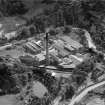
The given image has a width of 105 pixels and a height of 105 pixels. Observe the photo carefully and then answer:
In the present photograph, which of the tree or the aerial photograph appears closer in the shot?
the aerial photograph

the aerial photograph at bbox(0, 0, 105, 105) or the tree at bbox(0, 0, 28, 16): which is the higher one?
the tree at bbox(0, 0, 28, 16)

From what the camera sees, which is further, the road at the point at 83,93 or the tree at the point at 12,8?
the tree at the point at 12,8

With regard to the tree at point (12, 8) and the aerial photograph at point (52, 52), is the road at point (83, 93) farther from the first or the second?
the tree at point (12, 8)

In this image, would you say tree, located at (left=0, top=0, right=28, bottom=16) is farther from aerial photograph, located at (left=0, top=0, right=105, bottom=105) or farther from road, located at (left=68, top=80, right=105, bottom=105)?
road, located at (left=68, top=80, right=105, bottom=105)

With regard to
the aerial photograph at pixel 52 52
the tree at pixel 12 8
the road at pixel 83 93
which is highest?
the tree at pixel 12 8

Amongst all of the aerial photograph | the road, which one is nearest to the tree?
the aerial photograph

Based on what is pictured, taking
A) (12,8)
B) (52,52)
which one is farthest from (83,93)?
(12,8)

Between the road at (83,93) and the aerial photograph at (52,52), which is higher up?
the aerial photograph at (52,52)

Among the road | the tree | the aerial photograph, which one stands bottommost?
the road

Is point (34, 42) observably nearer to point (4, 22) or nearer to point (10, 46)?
point (10, 46)

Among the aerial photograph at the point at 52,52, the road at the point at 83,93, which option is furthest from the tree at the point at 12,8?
the road at the point at 83,93
